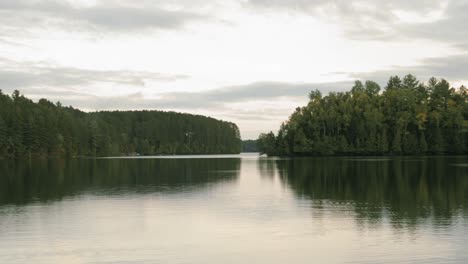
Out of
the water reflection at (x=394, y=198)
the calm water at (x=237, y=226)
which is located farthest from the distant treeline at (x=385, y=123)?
the calm water at (x=237, y=226)

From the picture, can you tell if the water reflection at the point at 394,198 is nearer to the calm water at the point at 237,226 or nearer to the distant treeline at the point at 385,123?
the calm water at the point at 237,226

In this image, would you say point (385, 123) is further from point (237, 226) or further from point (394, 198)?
point (237, 226)

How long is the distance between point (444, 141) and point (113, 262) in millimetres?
144297

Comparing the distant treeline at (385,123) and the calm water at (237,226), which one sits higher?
the distant treeline at (385,123)

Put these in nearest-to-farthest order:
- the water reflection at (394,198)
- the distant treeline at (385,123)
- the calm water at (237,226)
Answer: the calm water at (237,226) < the water reflection at (394,198) < the distant treeline at (385,123)

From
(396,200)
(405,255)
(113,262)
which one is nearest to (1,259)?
(113,262)

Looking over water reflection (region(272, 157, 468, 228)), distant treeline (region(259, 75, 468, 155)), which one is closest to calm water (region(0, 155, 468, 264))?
water reflection (region(272, 157, 468, 228))

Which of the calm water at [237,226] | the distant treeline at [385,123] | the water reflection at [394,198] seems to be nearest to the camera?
the calm water at [237,226]

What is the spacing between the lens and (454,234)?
71.8ft

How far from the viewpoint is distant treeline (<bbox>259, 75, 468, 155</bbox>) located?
148500 mm

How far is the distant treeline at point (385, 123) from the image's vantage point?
148 m

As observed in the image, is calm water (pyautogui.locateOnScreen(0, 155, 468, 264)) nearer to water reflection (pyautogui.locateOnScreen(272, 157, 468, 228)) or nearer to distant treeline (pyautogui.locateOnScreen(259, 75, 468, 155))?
water reflection (pyautogui.locateOnScreen(272, 157, 468, 228))

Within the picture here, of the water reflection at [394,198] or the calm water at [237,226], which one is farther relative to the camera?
the water reflection at [394,198]

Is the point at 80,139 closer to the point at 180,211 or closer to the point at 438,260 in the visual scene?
the point at 180,211
